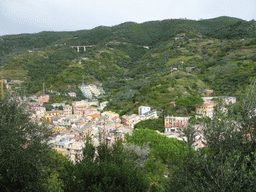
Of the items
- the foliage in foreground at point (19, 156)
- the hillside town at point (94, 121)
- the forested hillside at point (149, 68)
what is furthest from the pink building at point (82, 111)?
the foliage in foreground at point (19, 156)

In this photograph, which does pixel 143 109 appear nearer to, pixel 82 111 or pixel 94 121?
pixel 94 121

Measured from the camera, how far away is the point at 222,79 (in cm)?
4100

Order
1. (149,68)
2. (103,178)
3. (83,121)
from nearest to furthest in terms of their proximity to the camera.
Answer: (103,178), (83,121), (149,68)

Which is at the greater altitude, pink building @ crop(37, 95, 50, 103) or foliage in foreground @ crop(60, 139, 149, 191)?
foliage in foreground @ crop(60, 139, 149, 191)

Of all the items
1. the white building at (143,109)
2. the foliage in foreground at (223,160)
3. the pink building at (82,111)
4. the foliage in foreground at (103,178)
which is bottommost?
the pink building at (82,111)

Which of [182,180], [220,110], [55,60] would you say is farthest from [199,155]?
[55,60]

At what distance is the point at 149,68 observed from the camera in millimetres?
62656

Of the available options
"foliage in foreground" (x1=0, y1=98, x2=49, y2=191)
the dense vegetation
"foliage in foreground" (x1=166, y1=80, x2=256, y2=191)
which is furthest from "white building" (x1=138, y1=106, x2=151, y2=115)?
"foliage in foreground" (x1=0, y1=98, x2=49, y2=191)

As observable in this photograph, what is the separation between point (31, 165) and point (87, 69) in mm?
61928

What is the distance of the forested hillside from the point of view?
3725cm

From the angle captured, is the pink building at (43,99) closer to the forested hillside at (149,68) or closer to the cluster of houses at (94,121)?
the cluster of houses at (94,121)

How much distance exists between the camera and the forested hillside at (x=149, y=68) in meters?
37.2

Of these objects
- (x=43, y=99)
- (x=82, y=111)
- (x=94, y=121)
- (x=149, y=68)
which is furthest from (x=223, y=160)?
(x=149, y=68)

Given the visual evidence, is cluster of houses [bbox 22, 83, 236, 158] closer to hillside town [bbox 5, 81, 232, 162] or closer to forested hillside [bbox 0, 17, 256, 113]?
hillside town [bbox 5, 81, 232, 162]
